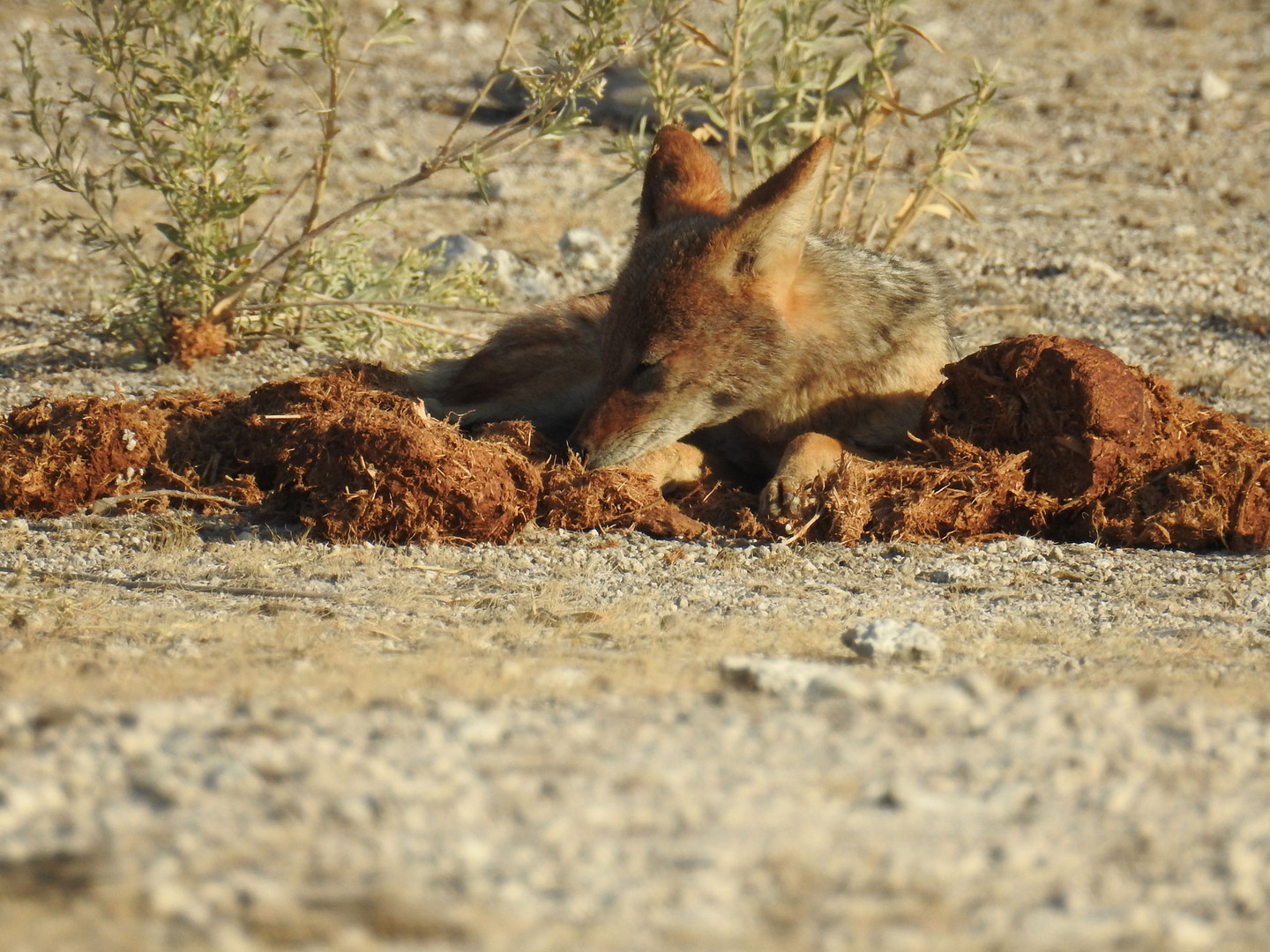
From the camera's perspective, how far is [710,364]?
5.20m

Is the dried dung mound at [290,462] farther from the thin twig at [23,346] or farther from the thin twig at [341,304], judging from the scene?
the thin twig at [23,346]

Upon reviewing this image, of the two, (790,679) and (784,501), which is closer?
(790,679)

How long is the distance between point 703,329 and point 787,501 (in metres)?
0.80

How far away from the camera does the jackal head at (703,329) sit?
514 centimetres

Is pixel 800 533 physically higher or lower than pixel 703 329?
lower

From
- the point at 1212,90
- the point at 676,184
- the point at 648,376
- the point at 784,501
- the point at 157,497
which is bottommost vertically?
the point at 157,497

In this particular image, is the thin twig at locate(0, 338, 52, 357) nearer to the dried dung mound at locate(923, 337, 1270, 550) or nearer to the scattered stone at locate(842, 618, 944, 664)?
the dried dung mound at locate(923, 337, 1270, 550)

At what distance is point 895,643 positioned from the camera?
10.7 ft

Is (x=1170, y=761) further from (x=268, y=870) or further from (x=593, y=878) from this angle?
(x=268, y=870)

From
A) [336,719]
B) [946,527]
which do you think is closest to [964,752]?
[336,719]

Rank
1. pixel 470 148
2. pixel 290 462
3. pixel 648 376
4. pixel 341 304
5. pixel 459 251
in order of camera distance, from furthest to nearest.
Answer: pixel 459 251
pixel 341 304
pixel 470 148
pixel 648 376
pixel 290 462

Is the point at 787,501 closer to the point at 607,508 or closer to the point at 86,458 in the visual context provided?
the point at 607,508

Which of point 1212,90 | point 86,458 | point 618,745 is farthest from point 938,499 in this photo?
point 1212,90

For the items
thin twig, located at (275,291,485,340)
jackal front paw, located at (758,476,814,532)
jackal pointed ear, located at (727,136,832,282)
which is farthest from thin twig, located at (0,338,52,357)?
jackal front paw, located at (758,476,814,532)
